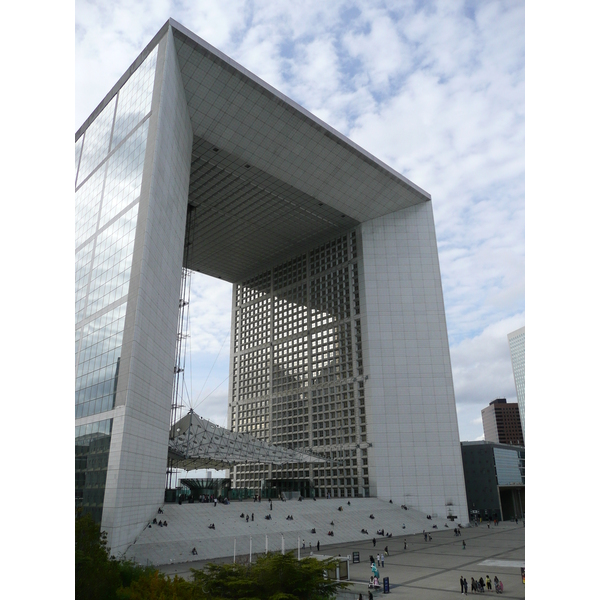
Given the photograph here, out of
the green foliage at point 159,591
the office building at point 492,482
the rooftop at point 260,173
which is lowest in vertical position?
the office building at point 492,482

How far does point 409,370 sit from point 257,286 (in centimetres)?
3175

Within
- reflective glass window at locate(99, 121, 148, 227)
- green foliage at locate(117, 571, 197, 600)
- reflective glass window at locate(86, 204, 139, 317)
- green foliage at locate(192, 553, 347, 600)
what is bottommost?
green foliage at locate(192, 553, 347, 600)

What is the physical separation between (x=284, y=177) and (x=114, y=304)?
2903 centimetres

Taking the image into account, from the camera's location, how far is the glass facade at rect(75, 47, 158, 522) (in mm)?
33469

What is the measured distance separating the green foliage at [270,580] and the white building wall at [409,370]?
1865 inches

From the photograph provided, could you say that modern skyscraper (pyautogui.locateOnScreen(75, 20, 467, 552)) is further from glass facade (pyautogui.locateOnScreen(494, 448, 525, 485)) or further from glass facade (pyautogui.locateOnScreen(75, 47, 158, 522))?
glass facade (pyautogui.locateOnScreen(494, 448, 525, 485))

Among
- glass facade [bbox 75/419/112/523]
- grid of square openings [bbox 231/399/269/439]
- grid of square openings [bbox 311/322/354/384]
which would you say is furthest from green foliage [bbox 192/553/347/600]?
grid of square openings [bbox 231/399/269/439]

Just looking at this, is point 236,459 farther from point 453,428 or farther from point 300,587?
point 300,587

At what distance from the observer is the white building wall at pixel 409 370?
6356 cm

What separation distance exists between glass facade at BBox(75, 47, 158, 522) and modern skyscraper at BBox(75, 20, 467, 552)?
0.18 metres

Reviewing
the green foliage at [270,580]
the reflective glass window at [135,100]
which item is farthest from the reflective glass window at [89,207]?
the green foliage at [270,580]

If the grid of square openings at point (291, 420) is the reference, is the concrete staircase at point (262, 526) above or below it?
below

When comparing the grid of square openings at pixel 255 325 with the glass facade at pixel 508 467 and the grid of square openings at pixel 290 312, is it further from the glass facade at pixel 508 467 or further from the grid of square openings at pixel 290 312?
the glass facade at pixel 508 467

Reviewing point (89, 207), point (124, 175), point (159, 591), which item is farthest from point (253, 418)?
point (159, 591)
